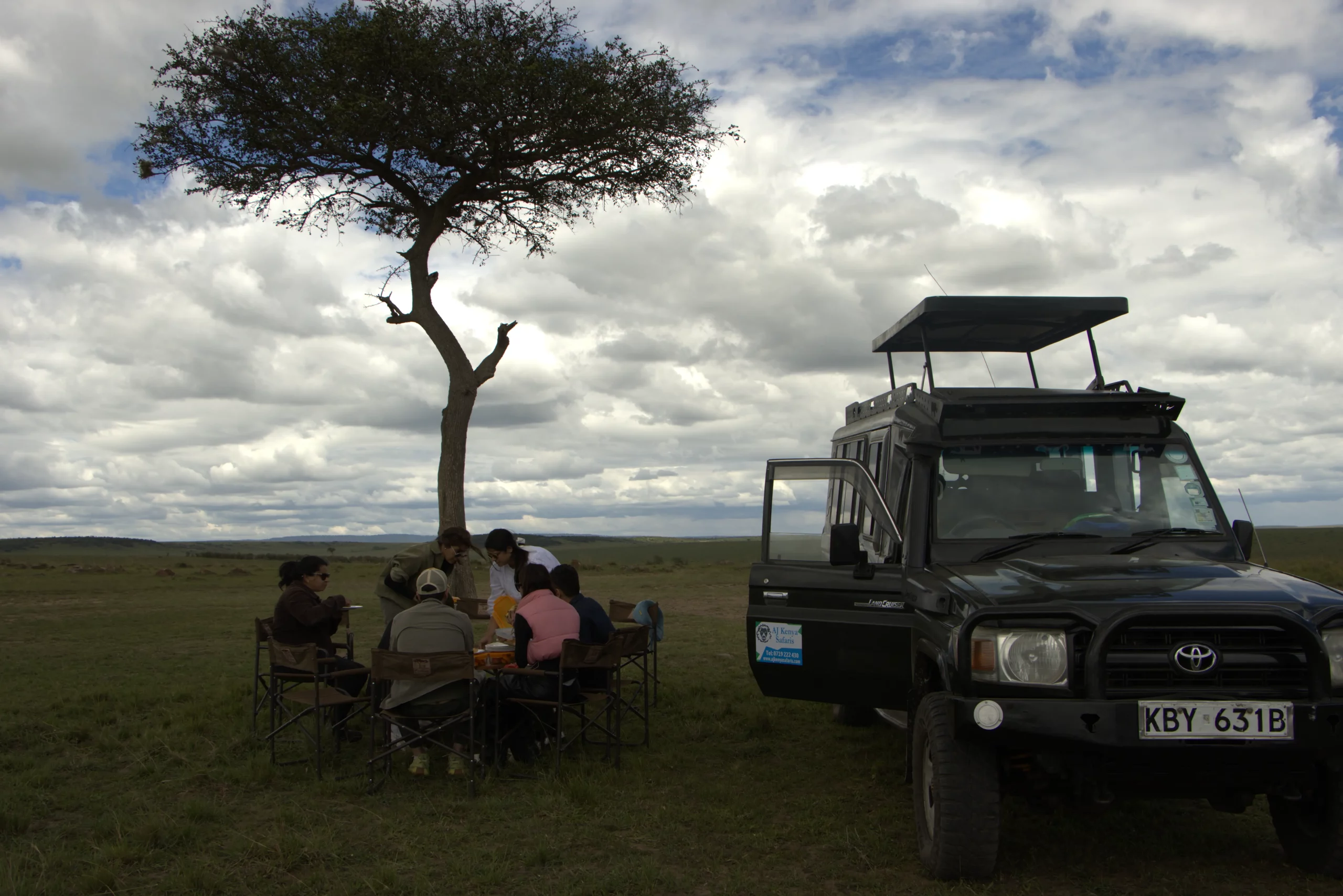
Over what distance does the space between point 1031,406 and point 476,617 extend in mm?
5745

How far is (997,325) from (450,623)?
4702mm

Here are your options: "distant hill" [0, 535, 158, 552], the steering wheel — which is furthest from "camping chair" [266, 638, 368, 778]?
"distant hill" [0, 535, 158, 552]

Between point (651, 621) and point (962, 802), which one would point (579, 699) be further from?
point (962, 802)

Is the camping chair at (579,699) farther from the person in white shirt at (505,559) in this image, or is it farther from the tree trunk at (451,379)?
the tree trunk at (451,379)

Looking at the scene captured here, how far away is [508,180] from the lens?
14039mm

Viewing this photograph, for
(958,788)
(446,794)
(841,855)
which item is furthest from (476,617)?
(958,788)

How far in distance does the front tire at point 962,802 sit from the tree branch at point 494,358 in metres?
9.57

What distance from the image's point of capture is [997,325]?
27.5ft

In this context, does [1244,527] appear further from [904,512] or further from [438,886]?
[438,886]

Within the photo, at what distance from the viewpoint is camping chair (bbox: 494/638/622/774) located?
6832 millimetres

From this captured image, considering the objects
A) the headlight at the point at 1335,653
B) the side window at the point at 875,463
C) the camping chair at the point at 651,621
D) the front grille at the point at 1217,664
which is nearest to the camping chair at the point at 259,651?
the camping chair at the point at 651,621

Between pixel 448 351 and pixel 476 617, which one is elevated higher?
pixel 448 351

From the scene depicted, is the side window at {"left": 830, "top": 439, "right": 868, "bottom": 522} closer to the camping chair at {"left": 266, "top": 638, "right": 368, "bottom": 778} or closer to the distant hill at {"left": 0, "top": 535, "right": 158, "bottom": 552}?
the camping chair at {"left": 266, "top": 638, "right": 368, "bottom": 778}

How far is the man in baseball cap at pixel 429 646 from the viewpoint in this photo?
22.2ft
